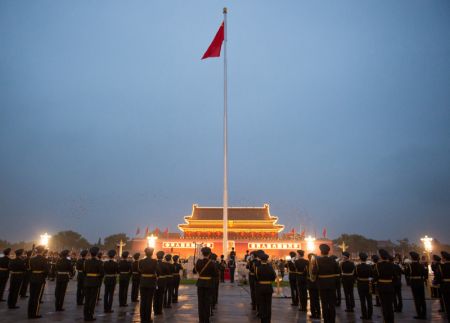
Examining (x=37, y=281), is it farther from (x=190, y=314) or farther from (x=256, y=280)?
(x=256, y=280)

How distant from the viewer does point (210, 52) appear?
2258cm

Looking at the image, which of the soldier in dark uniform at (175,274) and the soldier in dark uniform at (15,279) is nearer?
the soldier in dark uniform at (15,279)

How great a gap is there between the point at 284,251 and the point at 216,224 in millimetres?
10402

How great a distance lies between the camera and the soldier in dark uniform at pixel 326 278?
7.26m

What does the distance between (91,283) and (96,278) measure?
0.17 meters

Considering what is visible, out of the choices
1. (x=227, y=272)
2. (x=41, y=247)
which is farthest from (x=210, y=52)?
(x=41, y=247)

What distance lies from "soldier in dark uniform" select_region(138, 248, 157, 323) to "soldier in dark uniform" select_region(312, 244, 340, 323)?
4.06 metres

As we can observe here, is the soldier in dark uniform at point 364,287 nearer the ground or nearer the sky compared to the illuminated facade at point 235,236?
nearer the ground

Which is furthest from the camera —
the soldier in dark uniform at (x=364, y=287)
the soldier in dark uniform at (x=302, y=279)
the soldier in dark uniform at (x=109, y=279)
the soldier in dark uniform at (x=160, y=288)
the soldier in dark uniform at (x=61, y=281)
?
the soldier in dark uniform at (x=302, y=279)

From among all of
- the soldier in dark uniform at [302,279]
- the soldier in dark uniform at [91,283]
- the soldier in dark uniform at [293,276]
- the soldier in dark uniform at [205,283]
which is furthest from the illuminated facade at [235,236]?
the soldier in dark uniform at [205,283]

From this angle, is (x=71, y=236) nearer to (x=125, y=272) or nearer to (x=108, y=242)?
(x=108, y=242)

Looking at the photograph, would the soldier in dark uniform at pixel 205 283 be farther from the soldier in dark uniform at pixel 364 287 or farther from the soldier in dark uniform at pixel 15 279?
the soldier in dark uniform at pixel 15 279

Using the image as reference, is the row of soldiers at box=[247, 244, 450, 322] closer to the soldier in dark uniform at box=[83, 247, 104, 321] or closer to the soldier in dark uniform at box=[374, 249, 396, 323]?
the soldier in dark uniform at box=[374, 249, 396, 323]

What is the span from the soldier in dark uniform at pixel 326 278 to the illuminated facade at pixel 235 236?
114 feet
